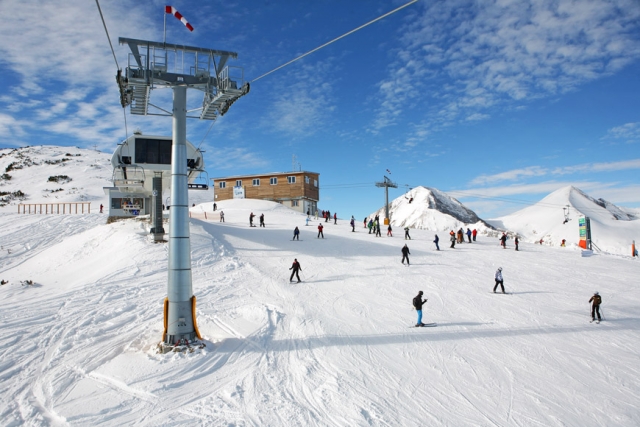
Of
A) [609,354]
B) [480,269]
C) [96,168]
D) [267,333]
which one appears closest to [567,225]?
[480,269]

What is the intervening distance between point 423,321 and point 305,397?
623 centimetres

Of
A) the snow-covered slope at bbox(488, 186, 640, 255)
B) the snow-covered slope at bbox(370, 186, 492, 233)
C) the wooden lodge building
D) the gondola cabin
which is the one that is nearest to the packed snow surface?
the gondola cabin

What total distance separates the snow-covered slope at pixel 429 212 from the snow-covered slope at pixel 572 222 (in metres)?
5.52

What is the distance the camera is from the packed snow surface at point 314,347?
7270 millimetres

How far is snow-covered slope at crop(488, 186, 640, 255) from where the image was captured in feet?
159

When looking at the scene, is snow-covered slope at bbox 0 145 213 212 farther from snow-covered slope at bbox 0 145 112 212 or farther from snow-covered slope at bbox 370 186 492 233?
snow-covered slope at bbox 370 186 492 233

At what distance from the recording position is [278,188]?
51625mm

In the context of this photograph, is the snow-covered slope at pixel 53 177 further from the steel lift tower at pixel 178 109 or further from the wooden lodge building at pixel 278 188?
the steel lift tower at pixel 178 109

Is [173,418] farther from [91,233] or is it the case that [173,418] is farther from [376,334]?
[91,233]

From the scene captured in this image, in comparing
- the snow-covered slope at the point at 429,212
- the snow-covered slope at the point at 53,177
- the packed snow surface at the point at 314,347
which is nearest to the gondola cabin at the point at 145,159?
the packed snow surface at the point at 314,347

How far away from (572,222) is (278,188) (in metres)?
42.0

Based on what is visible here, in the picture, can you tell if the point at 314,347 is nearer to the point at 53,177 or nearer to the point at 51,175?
the point at 53,177

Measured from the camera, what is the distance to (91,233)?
81.9 ft

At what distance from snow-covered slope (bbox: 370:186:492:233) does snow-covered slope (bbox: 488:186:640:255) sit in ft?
18.1
